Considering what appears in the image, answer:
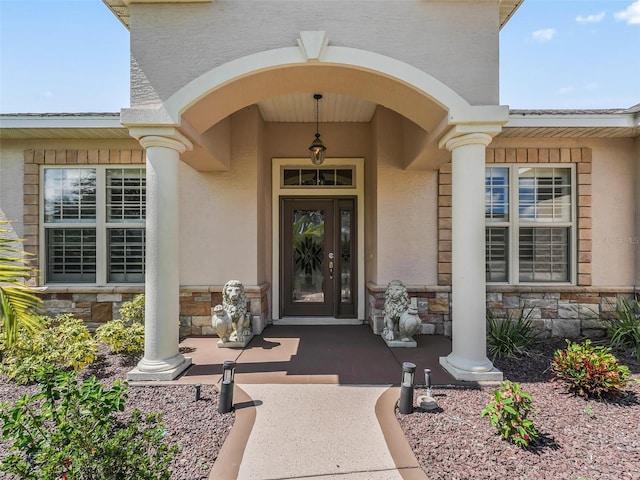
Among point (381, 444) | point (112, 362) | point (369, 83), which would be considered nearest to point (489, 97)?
point (369, 83)

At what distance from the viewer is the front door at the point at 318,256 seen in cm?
633

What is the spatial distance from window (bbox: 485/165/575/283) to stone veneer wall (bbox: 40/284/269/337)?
4.04 m

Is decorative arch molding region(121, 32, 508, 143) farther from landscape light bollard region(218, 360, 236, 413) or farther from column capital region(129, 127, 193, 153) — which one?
landscape light bollard region(218, 360, 236, 413)

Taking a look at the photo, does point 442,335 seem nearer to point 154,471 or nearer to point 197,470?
point 197,470

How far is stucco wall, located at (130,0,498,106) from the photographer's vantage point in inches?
140

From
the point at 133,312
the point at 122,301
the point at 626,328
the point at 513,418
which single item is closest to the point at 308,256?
the point at 133,312

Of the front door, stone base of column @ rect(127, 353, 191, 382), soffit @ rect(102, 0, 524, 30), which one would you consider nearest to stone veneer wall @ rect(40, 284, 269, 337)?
the front door

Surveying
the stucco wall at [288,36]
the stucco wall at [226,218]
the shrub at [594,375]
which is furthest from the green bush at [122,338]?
the shrub at [594,375]

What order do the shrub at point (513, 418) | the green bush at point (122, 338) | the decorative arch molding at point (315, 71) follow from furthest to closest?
the green bush at point (122, 338) → the decorative arch molding at point (315, 71) → the shrub at point (513, 418)

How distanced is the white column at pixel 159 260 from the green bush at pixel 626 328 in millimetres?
5951

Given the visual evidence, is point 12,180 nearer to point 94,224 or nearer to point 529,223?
point 94,224

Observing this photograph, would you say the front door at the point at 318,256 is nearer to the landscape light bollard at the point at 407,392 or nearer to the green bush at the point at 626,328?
the landscape light bollard at the point at 407,392

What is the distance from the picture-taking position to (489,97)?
359 centimetres

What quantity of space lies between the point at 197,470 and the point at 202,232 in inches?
154
